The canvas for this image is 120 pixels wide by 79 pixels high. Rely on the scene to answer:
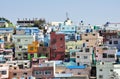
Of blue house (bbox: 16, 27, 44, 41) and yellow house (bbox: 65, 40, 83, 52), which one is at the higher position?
blue house (bbox: 16, 27, 44, 41)

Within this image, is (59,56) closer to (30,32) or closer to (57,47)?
(57,47)

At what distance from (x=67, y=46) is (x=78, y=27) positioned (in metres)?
11.6

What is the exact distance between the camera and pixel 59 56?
32062 mm

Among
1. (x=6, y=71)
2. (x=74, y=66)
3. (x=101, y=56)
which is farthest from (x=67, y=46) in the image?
(x=6, y=71)

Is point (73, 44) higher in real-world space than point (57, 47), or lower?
higher

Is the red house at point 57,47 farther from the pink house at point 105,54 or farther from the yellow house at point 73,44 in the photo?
the pink house at point 105,54

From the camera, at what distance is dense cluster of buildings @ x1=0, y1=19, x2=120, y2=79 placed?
26422mm

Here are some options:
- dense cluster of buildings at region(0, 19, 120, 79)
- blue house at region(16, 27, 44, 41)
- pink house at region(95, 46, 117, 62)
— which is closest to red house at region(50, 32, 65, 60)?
dense cluster of buildings at region(0, 19, 120, 79)

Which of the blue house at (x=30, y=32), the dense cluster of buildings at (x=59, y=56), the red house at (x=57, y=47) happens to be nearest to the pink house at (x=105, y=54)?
the dense cluster of buildings at (x=59, y=56)

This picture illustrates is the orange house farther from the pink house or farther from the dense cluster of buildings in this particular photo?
the pink house

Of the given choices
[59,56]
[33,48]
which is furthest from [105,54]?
[33,48]

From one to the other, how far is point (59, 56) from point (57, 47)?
0.85m

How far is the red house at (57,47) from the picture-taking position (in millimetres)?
31923

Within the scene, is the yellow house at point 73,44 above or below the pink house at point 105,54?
above
